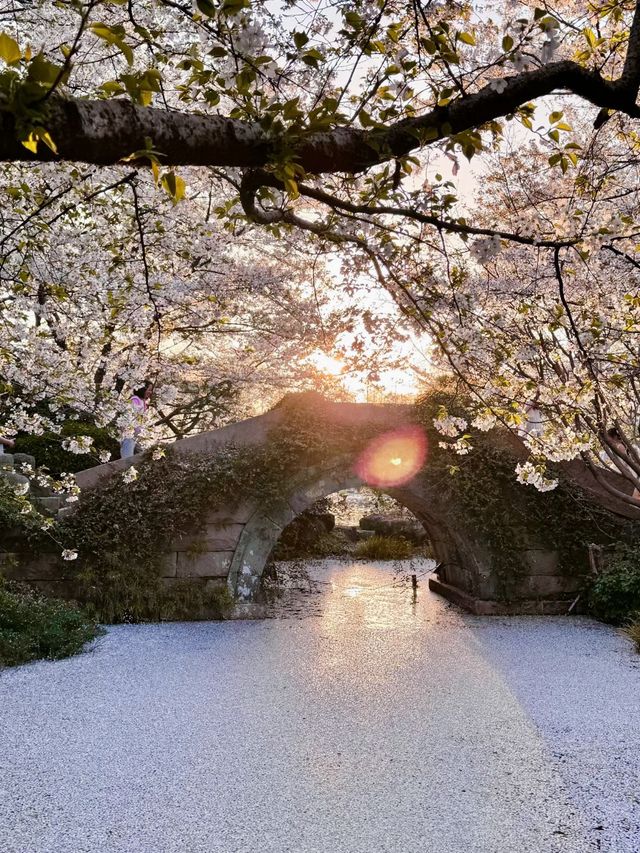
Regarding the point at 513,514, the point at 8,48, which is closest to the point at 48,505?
the point at 513,514

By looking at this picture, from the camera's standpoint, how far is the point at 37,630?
5.95m

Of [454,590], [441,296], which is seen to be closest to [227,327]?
[454,590]

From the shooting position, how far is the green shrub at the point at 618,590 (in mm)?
6922

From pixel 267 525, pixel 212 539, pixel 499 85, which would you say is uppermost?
pixel 499 85

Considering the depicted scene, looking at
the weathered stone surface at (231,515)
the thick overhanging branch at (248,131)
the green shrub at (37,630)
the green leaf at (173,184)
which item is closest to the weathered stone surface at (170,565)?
the weathered stone surface at (231,515)

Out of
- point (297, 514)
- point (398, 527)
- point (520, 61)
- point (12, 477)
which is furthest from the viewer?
point (398, 527)

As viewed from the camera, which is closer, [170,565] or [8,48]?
[8,48]

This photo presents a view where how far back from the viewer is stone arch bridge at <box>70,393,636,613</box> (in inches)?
291

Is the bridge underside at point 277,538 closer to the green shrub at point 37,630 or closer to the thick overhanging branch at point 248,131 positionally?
the green shrub at point 37,630

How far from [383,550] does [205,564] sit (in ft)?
19.4

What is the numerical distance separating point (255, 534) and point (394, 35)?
560cm

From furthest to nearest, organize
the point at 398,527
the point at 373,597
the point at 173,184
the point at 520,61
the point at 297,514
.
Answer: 1. the point at 398,527
2. the point at 373,597
3. the point at 297,514
4. the point at 520,61
5. the point at 173,184

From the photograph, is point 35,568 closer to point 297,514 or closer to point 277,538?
point 277,538

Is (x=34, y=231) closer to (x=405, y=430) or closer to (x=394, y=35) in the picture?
(x=394, y=35)
